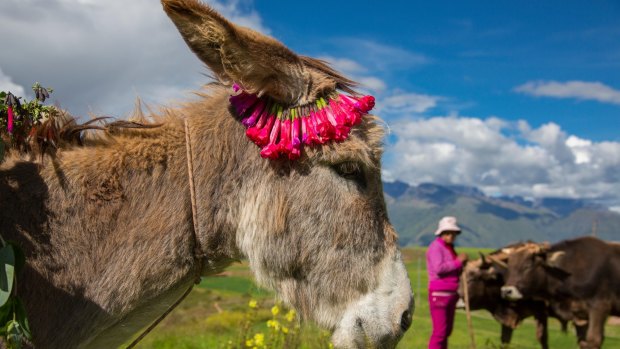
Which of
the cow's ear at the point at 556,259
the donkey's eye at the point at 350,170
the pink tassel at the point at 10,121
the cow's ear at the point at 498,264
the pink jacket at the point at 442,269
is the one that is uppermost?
the pink tassel at the point at 10,121

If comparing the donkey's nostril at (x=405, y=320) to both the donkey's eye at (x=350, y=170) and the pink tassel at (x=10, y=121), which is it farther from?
the pink tassel at (x=10, y=121)

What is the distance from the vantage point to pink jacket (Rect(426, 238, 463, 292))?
31.9 ft

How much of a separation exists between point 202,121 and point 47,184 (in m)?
0.85

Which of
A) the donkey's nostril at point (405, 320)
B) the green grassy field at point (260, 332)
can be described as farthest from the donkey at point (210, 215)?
the green grassy field at point (260, 332)

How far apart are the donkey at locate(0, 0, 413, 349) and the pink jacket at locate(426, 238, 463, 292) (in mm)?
7089

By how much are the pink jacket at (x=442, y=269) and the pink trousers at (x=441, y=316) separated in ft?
0.46

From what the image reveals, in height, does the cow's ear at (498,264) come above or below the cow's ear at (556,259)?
below

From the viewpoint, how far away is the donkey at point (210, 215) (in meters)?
2.55

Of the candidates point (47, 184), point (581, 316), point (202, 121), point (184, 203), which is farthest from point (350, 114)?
point (581, 316)

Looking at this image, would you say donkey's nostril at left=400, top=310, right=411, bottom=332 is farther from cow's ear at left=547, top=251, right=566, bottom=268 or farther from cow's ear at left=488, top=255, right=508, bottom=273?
cow's ear at left=488, top=255, right=508, bottom=273

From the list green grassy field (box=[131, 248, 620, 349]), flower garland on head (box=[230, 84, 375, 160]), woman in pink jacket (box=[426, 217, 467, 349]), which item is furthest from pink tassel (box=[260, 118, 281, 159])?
woman in pink jacket (box=[426, 217, 467, 349])

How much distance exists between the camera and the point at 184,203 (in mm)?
2750

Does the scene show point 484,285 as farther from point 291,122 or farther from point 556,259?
point 291,122

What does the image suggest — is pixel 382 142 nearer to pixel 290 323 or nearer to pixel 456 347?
pixel 290 323
